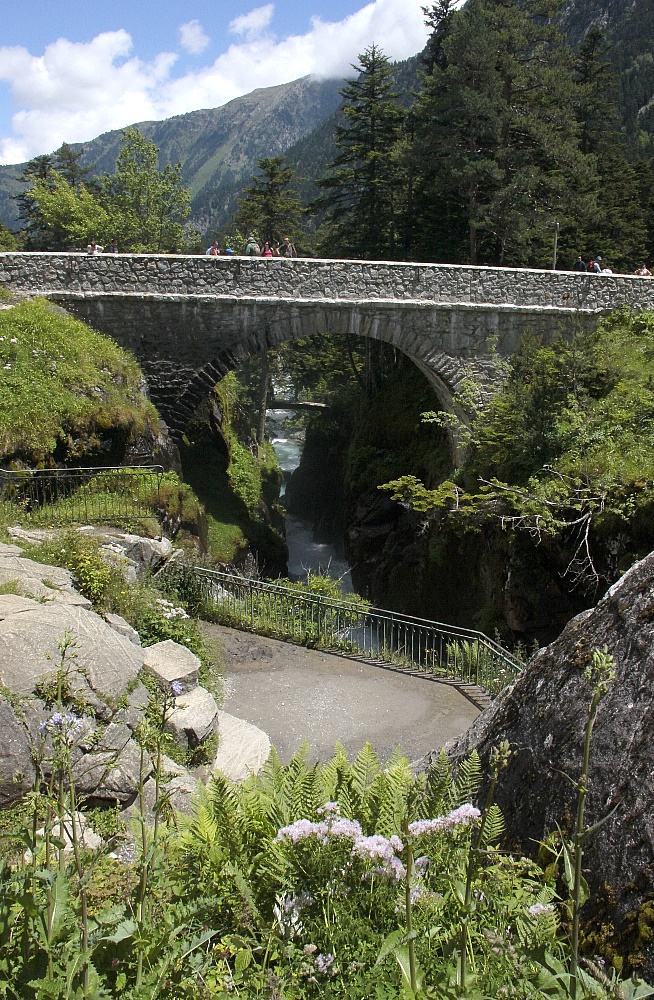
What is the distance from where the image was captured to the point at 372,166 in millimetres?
28062

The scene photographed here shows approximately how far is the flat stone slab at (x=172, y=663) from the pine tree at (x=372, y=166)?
23134 mm

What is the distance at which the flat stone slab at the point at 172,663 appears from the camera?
7374 mm

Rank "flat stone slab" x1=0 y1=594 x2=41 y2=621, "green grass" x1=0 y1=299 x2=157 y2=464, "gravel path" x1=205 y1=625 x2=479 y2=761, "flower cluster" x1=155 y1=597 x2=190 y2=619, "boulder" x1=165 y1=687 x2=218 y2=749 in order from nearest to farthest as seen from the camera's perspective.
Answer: "flat stone slab" x1=0 y1=594 x2=41 y2=621
"boulder" x1=165 y1=687 x2=218 y2=749
"gravel path" x1=205 y1=625 x2=479 y2=761
"flower cluster" x1=155 y1=597 x2=190 y2=619
"green grass" x1=0 y1=299 x2=157 y2=464

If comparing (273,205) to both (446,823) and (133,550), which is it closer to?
(133,550)

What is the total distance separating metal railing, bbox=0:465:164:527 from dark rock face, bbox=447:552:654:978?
9328mm

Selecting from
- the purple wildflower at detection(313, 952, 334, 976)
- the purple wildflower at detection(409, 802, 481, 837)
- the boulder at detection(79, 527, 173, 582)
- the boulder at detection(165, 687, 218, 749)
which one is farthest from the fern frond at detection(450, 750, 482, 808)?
the boulder at detection(79, 527, 173, 582)

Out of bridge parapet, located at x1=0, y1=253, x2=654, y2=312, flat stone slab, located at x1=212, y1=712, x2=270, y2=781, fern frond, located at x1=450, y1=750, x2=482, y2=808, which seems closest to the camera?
fern frond, located at x1=450, y1=750, x2=482, y2=808

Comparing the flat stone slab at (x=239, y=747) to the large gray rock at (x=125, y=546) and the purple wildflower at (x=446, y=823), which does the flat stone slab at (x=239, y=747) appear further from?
the purple wildflower at (x=446, y=823)

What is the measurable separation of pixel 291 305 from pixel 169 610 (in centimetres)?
989

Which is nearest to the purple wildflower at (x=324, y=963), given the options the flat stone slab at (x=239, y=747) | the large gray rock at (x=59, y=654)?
the large gray rock at (x=59, y=654)

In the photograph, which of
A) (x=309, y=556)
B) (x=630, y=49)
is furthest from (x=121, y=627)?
(x=630, y=49)

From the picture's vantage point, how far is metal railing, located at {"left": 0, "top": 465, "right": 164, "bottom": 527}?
11.8 m

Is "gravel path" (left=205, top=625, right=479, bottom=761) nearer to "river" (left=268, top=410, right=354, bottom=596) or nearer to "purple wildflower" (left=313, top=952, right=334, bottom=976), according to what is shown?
"purple wildflower" (left=313, top=952, right=334, bottom=976)

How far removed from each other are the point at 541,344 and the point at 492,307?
1667 millimetres
